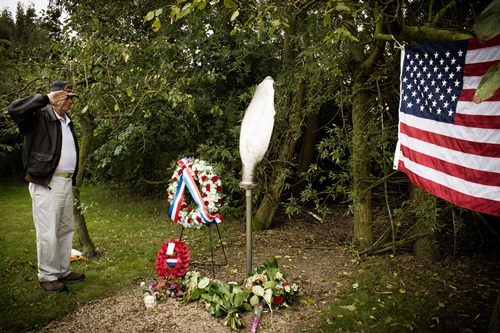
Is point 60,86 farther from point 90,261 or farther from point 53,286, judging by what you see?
point 90,261

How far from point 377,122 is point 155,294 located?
11.9ft

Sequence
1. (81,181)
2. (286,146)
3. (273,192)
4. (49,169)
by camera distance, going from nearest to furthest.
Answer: (49,169)
(81,181)
(286,146)
(273,192)

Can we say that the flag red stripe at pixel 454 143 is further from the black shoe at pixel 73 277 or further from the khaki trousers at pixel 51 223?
the black shoe at pixel 73 277

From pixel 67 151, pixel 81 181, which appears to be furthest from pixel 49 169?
pixel 81 181

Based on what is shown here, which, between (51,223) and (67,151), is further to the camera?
(67,151)

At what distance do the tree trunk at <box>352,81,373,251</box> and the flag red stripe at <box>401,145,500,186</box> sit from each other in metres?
1.67

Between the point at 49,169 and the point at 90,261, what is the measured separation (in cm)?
171

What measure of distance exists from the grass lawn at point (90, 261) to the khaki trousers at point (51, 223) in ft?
0.92

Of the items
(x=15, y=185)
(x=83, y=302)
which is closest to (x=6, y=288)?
(x=83, y=302)

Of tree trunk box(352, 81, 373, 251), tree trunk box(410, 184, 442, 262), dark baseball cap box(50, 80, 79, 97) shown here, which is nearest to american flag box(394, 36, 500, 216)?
tree trunk box(352, 81, 373, 251)

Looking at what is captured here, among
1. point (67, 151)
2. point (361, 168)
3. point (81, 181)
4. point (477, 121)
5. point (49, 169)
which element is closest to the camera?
point (477, 121)

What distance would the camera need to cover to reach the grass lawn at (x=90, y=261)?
11.8 feet

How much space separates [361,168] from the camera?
529 cm

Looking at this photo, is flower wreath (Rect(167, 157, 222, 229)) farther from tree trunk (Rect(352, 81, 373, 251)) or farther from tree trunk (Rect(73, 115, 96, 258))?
tree trunk (Rect(352, 81, 373, 251))
